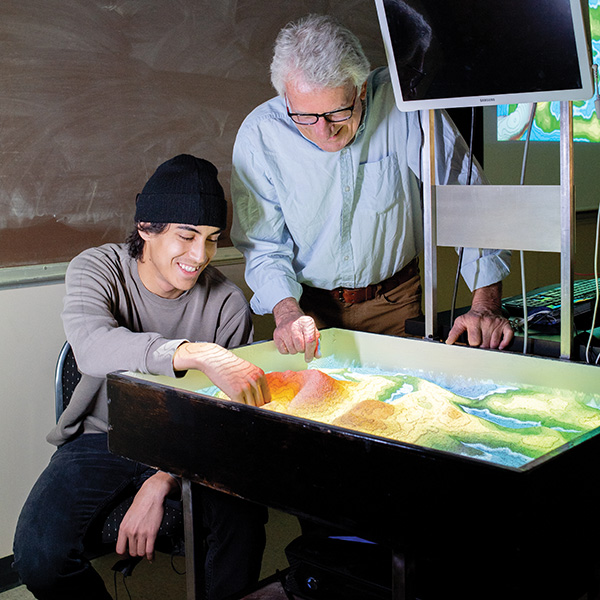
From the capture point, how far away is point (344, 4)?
9.89 ft

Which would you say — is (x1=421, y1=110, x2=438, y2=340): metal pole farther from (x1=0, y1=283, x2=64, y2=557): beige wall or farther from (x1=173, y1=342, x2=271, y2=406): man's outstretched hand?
(x1=0, y1=283, x2=64, y2=557): beige wall

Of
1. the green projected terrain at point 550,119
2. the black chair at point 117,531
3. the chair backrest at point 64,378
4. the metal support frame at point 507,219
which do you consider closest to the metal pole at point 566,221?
the metal support frame at point 507,219

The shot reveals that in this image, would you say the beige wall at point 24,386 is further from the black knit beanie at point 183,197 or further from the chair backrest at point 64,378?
the black knit beanie at point 183,197

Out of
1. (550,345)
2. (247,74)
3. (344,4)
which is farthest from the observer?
(344,4)

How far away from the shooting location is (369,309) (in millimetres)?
2117

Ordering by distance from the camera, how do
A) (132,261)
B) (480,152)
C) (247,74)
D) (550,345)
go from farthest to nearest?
1. (480,152)
2. (247,74)
3. (132,261)
4. (550,345)

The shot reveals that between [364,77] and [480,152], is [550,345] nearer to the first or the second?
[364,77]

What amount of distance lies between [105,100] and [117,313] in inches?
33.7

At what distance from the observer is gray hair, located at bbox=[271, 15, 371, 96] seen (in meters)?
1.71

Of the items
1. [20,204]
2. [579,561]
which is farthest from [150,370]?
[20,204]

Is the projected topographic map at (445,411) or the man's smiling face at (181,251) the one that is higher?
the man's smiling face at (181,251)

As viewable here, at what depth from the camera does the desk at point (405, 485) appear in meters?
0.92

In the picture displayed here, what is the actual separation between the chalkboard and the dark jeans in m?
0.82

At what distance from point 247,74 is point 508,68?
1.43m
